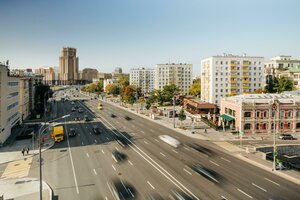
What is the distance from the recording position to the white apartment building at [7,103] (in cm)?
5141

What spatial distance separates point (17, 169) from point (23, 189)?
27.9 feet

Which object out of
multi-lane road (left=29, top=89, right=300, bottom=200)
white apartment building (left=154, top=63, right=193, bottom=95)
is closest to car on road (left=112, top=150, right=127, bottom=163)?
multi-lane road (left=29, top=89, right=300, bottom=200)

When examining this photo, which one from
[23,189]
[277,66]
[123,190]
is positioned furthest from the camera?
[277,66]

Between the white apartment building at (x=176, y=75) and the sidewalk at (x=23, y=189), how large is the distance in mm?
134382

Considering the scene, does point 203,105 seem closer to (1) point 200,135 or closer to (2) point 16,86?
(1) point 200,135

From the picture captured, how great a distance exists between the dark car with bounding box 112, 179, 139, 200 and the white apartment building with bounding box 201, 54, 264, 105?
252 feet

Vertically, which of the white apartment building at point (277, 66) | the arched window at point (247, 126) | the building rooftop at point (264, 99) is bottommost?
the arched window at point (247, 126)

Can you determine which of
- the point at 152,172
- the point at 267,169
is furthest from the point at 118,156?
the point at 267,169

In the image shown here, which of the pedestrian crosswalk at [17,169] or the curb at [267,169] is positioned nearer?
the curb at [267,169]

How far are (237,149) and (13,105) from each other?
57419 millimetres

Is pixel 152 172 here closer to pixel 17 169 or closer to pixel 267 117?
pixel 17 169

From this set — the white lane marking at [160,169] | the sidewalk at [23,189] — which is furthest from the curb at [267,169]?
the sidewalk at [23,189]

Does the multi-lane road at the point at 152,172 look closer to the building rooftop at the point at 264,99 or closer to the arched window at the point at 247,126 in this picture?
the arched window at the point at 247,126

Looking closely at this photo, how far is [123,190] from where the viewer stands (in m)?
27.9
